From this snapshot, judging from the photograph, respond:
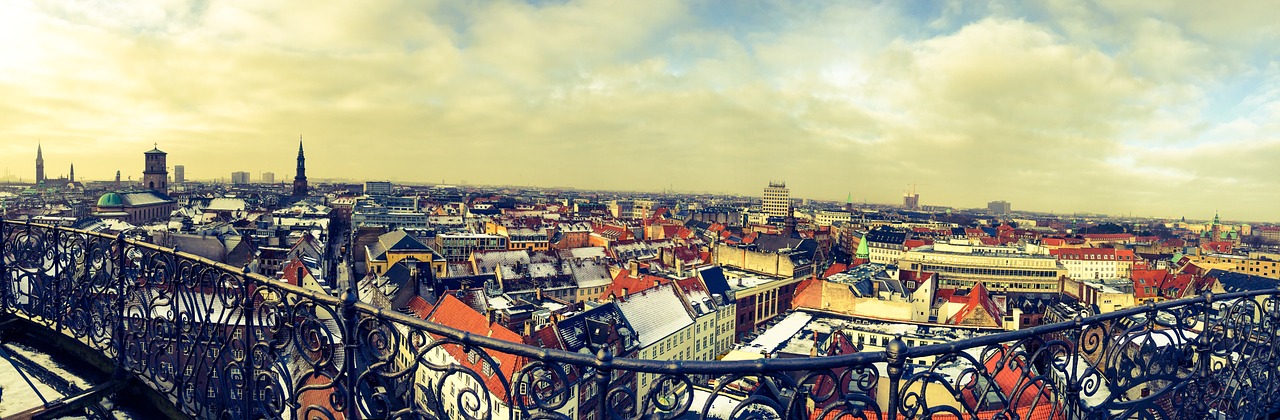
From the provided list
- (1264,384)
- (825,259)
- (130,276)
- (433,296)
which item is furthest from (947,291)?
(130,276)

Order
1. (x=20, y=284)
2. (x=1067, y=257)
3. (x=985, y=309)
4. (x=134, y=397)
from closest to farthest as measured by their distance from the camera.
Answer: (x=134, y=397) → (x=20, y=284) → (x=985, y=309) → (x=1067, y=257)

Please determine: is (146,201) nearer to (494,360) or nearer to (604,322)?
(604,322)

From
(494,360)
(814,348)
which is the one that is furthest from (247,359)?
(814,348)

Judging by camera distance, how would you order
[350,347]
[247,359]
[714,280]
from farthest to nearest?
[714,280] < [247,359] < [350,347]

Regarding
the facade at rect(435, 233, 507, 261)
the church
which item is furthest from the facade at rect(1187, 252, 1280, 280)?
the church

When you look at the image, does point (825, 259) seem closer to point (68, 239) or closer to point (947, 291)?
point (947, 291)
